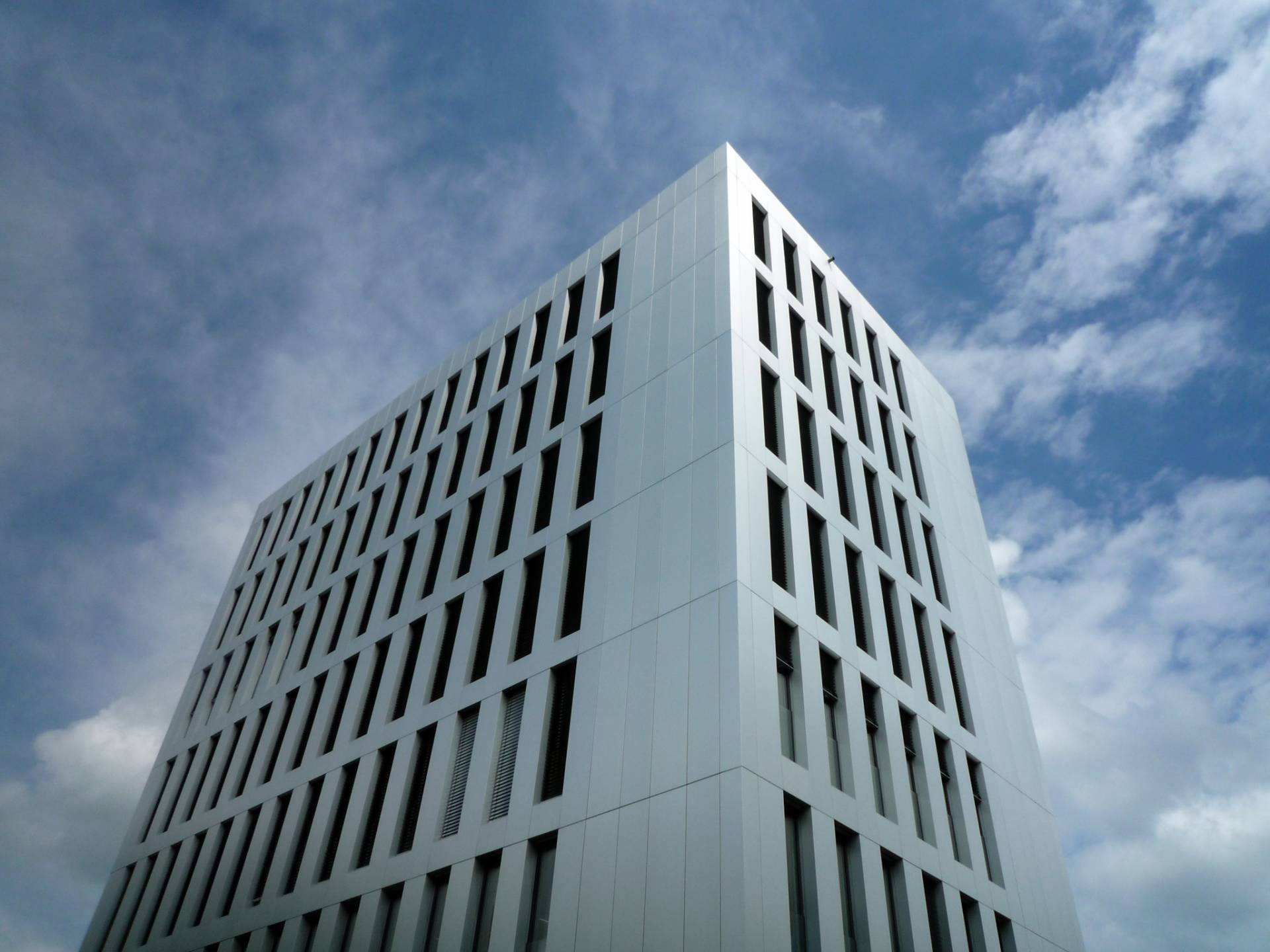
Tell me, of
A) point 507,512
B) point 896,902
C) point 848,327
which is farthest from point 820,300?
point 896,902

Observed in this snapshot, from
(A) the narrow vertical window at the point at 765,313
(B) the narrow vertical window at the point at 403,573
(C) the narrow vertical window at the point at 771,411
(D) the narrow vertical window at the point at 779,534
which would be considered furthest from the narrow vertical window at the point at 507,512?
(A) the narrow vertical window at the point at 765,313

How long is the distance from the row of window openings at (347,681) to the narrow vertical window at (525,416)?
220 inches

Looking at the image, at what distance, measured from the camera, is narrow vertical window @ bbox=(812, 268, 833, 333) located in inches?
1293

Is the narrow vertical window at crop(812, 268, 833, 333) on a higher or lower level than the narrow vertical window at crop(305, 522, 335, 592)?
higher

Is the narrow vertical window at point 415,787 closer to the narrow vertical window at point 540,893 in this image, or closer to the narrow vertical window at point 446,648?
the narrow vertical window at point 446,648

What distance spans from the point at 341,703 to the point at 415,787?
7.04 meters

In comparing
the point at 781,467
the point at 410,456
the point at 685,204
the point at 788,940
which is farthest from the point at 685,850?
the point at 410,456

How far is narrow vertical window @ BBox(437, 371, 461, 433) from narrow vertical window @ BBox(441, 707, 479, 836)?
15.0 m

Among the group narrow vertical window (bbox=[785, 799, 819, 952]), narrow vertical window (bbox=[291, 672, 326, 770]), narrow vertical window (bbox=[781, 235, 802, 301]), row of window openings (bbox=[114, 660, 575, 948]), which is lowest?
narrow vertical window (bbox=[785, 799, 819, 952])

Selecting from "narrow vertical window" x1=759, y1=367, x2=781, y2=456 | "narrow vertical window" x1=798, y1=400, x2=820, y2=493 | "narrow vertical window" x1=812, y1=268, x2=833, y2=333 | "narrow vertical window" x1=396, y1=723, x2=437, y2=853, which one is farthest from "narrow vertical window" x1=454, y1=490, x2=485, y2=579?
"narrow vertical window" x1=812, y1=268, x2=833, y2=333

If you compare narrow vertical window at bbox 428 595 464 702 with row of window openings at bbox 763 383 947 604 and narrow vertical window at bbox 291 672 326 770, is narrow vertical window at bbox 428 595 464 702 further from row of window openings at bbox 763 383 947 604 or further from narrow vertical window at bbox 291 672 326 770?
row of window openings at bbox 763 383 947 604

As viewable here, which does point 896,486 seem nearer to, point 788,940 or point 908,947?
point 908,947

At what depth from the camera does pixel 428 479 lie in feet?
119

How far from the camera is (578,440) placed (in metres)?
28.5
